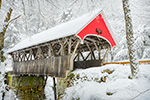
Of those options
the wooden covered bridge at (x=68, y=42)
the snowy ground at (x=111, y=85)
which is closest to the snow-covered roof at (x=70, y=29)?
the wooden covered bridge at (x=68, y=42)

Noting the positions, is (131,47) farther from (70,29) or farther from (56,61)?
(56,61)

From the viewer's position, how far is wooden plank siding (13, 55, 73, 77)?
298 inches

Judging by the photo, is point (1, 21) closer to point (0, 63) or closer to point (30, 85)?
point (0, 63)

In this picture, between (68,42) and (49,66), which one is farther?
→ (49,66)

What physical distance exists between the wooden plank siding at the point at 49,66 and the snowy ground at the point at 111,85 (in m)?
0.83

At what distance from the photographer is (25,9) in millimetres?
4359

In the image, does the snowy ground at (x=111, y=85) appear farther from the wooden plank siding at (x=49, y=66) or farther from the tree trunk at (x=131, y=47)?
the wooden plank siding at (x=49, y=66)

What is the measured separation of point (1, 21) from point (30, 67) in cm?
773

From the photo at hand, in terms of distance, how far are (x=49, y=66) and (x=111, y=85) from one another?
4.82 metres

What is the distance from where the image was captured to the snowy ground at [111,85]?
449cm

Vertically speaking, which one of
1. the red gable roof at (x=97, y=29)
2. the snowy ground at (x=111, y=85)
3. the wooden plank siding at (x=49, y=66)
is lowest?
the snowy ground at (x=111, y=85)

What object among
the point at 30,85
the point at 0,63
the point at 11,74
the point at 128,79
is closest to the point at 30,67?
the point at 30,85

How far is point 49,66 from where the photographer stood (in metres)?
8.80

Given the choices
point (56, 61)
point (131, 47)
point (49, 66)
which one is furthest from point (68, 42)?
point (131, 47)
